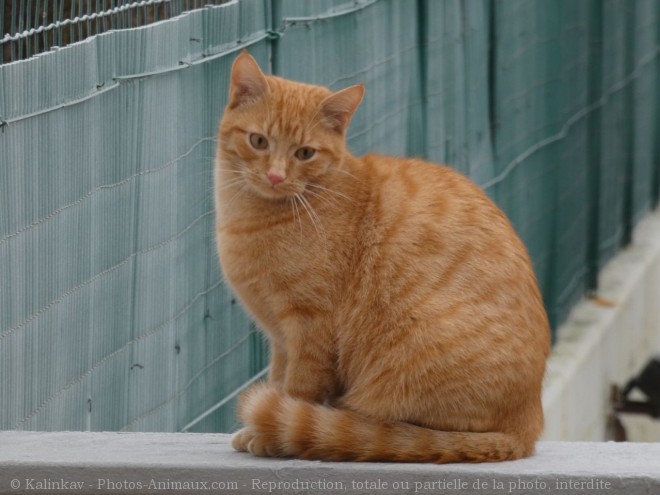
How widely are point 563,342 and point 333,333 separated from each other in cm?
452

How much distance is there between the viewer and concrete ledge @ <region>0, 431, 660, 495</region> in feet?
9.73

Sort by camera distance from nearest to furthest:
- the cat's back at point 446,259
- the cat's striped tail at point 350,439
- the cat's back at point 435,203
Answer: the cat's striped tail at point 350,439
the cat's back at point 446,259
the cat's back at point 435,203

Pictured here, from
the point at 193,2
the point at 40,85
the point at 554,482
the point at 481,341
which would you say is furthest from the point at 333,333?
the point at 193,2

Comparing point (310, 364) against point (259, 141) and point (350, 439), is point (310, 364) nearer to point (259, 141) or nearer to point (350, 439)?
point (350, 439)

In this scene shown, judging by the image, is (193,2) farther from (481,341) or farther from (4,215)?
(481,341)

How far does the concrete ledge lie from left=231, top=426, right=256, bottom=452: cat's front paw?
0.42 ft

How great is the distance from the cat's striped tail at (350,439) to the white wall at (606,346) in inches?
128

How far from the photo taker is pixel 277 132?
3.38m

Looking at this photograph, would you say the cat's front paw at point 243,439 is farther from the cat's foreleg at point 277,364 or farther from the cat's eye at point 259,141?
the cat's eye at point 259,141

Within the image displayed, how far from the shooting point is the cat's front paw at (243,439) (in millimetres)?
3189

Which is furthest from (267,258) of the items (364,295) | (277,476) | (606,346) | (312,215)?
(606,346)

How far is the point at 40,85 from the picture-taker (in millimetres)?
3145

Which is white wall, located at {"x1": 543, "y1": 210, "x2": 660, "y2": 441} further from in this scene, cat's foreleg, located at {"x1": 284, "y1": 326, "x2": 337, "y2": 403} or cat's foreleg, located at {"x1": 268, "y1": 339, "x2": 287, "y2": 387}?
cat's foreleg, located at {"x1": 284, "y1": 326, "x2": 337, "y2": 403}

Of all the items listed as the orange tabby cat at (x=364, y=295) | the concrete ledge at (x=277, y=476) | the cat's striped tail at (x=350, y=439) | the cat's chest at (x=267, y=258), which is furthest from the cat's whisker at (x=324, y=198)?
the concrete ledge at (x=277, y=476)
